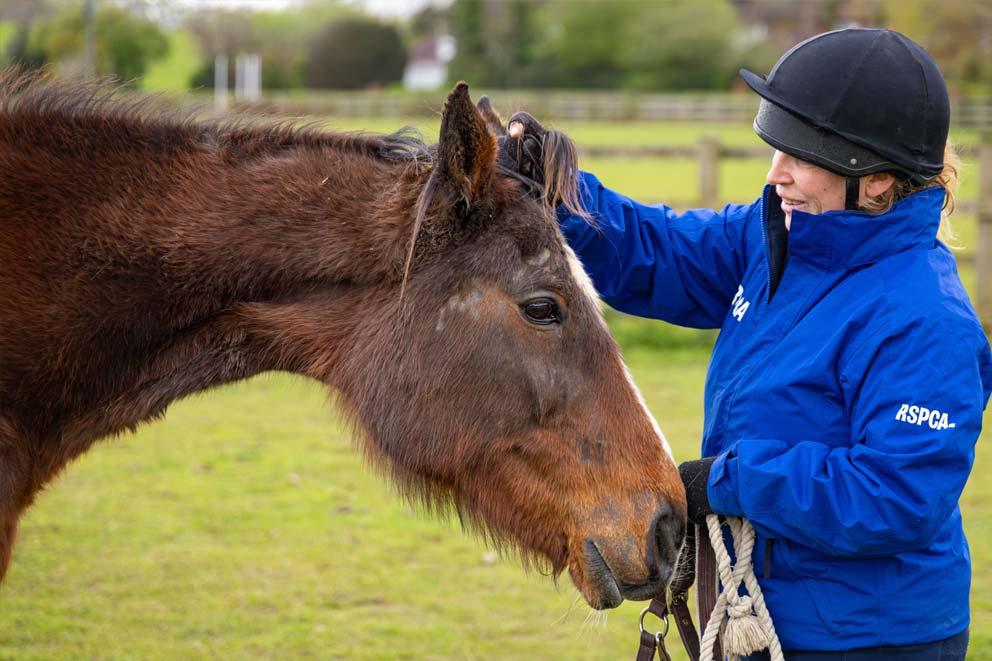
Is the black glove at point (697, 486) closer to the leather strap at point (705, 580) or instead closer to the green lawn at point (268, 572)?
the leather strap at point (705, 580)

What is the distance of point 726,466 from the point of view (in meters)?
2.62

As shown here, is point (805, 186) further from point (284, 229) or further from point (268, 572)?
point (268, 572)

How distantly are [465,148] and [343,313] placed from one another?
0.64 m

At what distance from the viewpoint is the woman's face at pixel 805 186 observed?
2.65 metres

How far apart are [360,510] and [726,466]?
4.59m

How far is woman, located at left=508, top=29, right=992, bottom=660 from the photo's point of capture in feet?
7.91

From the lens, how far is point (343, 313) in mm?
2928

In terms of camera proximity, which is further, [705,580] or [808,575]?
[705,580]

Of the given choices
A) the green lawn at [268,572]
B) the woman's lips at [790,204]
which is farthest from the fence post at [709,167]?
the woman's lips at [790,204]

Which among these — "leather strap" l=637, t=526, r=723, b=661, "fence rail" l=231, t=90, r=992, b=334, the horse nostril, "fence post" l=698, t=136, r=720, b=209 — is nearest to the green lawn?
"leather strap" l=637, t=526, r=723, b=661

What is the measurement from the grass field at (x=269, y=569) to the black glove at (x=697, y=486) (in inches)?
17.5

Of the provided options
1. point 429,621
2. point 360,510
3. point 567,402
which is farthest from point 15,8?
point 567,402

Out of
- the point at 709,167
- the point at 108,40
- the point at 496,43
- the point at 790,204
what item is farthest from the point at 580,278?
the point at 496,43

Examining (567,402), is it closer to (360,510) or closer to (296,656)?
(296,656)
